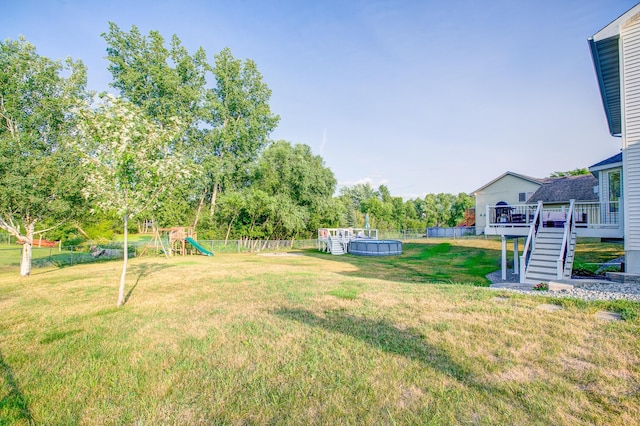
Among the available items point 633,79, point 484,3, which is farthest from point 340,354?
point 484,3

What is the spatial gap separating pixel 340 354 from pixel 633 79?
1089 cm

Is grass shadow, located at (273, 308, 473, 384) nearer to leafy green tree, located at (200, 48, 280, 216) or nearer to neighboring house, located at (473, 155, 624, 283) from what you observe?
neighboring house, located at (473, 155, 624, 283)

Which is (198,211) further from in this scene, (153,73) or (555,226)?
(555,226)

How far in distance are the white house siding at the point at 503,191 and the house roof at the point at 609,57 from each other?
1745cm

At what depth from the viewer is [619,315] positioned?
4.95 metres

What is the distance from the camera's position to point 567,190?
910 inches

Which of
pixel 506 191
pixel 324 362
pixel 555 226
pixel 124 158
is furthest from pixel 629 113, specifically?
pixel 506 191

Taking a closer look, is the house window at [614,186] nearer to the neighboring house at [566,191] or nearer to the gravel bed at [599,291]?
the gravel bed at [599,291]

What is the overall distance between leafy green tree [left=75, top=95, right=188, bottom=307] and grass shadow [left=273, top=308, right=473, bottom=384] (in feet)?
13.5

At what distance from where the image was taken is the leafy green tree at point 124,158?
6.23m

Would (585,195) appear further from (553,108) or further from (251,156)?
(251,156)

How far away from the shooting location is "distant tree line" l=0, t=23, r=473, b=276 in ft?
22.1

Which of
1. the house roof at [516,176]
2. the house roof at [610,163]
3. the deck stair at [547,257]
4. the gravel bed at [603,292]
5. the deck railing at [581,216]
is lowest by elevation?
the gravel bed at [603,292]

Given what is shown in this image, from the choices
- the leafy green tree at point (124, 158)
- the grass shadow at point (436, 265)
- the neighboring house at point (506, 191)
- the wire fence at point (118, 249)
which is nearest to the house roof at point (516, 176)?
the neighboring house at point (506, 191)
